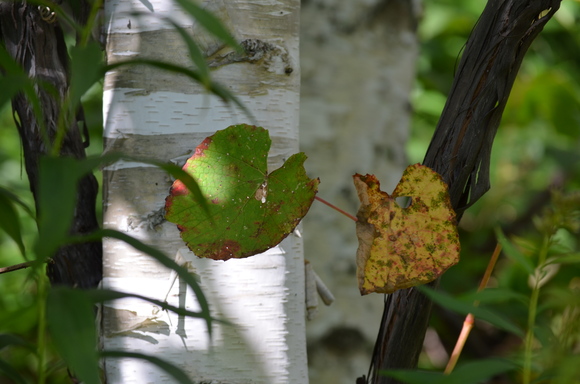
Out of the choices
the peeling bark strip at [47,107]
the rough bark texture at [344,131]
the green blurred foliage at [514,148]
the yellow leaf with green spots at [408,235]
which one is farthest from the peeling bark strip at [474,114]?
the green blurred foliage at [514,148]

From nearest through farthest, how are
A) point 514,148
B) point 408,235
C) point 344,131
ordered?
point 408,235
point 344,131
point 514,148

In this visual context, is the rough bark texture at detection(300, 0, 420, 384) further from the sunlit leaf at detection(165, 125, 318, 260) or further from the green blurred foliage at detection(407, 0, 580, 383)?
the sunlit leaf at detection(165, 125, 318, 260)

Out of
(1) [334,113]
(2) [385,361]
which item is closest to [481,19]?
(2) [385,361]

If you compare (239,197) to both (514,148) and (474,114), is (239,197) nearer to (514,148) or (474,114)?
(474,114)

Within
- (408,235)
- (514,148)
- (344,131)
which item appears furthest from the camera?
(514,148)

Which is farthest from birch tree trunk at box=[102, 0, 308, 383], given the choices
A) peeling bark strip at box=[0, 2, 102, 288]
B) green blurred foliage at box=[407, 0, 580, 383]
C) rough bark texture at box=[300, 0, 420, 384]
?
green blurred foliage at box=[407, 0, 580, 383]

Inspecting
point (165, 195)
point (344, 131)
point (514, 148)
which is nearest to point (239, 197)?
point (165, 195)
